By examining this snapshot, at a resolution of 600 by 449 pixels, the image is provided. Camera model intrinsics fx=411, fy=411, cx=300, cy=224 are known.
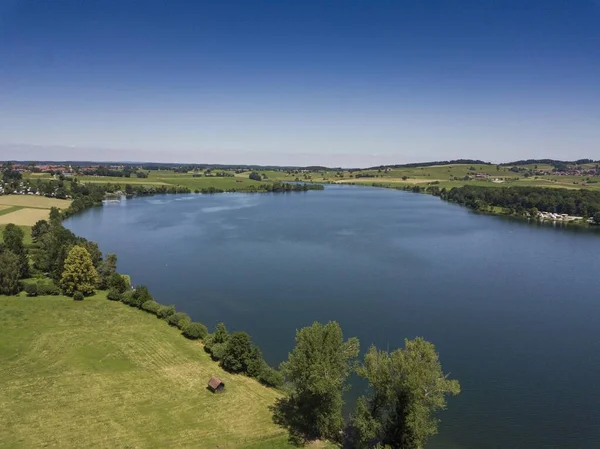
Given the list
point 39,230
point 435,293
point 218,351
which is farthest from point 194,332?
point 39,230

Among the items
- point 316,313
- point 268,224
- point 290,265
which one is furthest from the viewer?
point 268,224

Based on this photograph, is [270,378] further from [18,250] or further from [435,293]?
[18,250]

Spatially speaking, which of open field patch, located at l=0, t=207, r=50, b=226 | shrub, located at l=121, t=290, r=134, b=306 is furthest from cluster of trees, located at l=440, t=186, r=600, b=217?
open field patch, located at l=0, t=207, r=50, b=226

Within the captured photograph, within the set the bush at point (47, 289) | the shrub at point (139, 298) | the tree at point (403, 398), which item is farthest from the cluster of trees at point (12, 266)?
the tree at point (403, 398)

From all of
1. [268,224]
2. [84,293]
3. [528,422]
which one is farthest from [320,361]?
[268,224]

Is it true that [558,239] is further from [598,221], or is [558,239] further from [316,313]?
[316,313]

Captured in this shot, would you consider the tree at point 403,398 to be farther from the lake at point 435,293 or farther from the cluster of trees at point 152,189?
the cluster of trees at point 152,189
